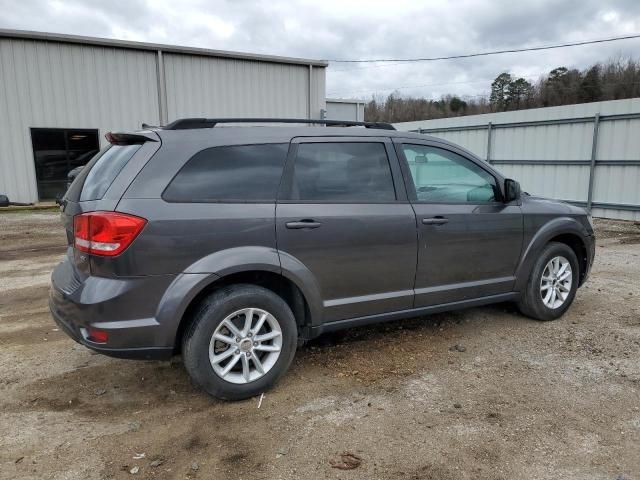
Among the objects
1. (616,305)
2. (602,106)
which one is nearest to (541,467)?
(616,305)

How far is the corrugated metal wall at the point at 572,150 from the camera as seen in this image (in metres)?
11.8

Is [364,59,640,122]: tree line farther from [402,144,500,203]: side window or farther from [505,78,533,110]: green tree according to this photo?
[402,144,500,203]: side window

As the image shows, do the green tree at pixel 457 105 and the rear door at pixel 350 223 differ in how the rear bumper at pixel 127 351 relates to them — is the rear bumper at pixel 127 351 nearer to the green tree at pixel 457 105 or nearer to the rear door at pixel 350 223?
the rear door at pixel 350 223

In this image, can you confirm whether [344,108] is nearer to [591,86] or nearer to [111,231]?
[111,231]

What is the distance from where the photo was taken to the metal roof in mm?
13820

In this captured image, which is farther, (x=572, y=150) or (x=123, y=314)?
(x=572, y=150)

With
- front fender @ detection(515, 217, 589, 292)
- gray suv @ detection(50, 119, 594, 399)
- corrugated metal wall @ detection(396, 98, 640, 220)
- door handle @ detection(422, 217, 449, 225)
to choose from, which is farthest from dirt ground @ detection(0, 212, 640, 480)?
corrugated metal wall @ detection(396, 98, 640, 220)

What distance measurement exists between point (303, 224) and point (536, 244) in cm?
245

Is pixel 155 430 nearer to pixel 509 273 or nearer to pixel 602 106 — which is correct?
pixel 509 273

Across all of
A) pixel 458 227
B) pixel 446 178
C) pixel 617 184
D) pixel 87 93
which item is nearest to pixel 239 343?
pixel 458 227

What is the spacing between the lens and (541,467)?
2654mm

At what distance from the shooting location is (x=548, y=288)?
4.84 m

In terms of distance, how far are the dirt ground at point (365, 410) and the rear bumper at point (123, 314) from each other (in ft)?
1.64

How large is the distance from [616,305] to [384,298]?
3.18 m
